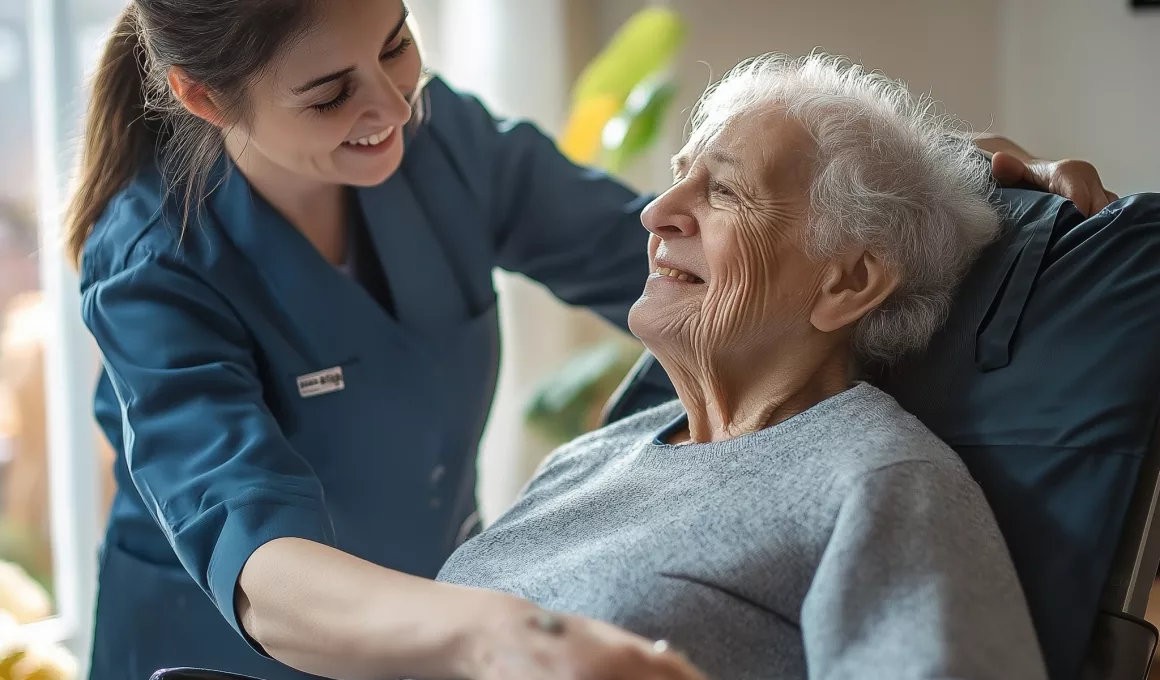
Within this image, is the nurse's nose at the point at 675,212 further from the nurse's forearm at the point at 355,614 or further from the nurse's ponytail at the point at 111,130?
the nurse's ponytail at the point at 111,130

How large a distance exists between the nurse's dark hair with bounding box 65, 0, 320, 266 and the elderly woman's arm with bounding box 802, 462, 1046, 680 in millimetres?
781

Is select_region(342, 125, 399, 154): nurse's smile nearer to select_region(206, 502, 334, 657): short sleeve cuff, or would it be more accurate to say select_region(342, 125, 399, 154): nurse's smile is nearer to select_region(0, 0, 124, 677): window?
select_region(206, 502, 334, 657): short sleeve cuff

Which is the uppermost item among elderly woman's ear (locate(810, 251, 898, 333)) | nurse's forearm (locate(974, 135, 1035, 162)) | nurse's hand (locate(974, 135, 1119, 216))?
nurse's forearm (locate(974, 135, 1035, 162))

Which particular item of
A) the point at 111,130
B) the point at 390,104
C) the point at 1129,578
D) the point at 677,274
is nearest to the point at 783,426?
the point at 677,274

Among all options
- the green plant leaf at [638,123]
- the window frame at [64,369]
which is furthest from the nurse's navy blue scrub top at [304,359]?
the window frame at [64,369]

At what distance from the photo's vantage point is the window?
92.4 inches

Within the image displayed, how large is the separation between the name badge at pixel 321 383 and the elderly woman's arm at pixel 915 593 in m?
0.70

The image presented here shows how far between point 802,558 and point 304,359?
71cm

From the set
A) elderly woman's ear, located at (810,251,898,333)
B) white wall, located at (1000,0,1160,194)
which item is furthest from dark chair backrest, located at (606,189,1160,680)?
white wall, located at (1000,0,1160,194)

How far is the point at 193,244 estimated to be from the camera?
4.39ft

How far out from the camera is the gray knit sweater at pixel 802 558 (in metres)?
0.89

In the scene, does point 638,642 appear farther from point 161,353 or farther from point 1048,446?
point 161,353

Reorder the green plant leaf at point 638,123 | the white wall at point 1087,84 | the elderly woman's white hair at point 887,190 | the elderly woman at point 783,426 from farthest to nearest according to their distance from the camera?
the white wall at point 1087,84 → the green plant leaf at point 638,123 → the elderly woman's white hair at point 887,190 → the elderly woman at point 783,426

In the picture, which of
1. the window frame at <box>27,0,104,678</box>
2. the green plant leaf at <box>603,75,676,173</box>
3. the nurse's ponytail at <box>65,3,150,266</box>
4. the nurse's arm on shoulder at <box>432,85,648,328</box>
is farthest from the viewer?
the green plant leaf at <box>603,75,676,173</box>
